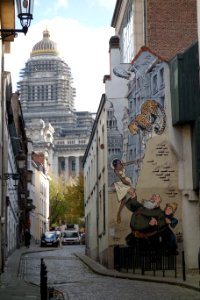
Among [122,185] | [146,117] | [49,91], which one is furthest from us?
[49,91]

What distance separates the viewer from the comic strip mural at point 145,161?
27.5 m

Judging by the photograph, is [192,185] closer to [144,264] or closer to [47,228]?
[144,264]

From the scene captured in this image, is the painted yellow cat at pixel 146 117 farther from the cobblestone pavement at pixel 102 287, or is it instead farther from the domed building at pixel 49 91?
the domed building at pixel 49 91

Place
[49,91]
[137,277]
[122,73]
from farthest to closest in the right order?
[49,91]
[122,73]
[137,277]

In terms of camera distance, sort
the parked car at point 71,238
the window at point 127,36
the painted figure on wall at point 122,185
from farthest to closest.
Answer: the parked car at point 71,238 < the window at point 127,36 < the painted figure on wall at point 122,185

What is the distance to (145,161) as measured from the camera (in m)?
27.9

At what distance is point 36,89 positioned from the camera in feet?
611

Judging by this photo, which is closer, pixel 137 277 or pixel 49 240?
pixel 137 277

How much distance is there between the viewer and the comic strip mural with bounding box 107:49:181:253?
90.3ft

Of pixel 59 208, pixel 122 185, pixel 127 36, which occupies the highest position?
pixel 127 36

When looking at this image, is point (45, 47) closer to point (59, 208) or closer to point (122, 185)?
point (59, 208)

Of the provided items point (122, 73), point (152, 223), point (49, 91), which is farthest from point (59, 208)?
point (49, 91)

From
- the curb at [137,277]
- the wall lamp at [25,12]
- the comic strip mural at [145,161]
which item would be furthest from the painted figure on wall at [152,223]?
the wall lamp at [25,12]

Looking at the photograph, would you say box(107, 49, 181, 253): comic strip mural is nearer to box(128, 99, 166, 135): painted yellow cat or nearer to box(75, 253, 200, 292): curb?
box(128, 99, 166, 135): painted yellow cat
